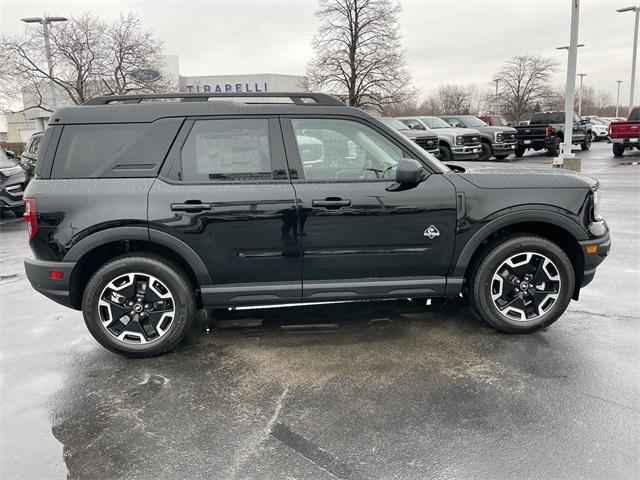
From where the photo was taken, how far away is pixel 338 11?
31.6 meters

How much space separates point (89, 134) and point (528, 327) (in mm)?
3835

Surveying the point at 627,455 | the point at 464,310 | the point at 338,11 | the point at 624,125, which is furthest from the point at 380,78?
the point at 627,455

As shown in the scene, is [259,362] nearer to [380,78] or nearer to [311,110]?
[311,110]

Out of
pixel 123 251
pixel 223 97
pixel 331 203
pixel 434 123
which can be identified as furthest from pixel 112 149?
pixel 434 123

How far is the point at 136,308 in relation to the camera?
3.75 m

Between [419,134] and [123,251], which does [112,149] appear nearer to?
[123,251]

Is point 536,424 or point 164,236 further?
point 164,236

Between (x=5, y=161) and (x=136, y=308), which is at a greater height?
(x=5, y=161)

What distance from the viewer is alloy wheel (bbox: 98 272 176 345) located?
3703mm

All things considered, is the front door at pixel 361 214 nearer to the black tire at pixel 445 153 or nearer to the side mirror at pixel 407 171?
the side mirror at pixel 407 171

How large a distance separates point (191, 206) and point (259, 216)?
0.51 meters

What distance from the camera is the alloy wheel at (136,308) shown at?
370 cm

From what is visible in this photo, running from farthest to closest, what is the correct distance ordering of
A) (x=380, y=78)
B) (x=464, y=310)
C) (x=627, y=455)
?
1. (x=380, y=78)
2. (x=464, y=310)
3. (x=627, y=455)

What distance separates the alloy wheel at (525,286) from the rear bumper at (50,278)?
132 inches
